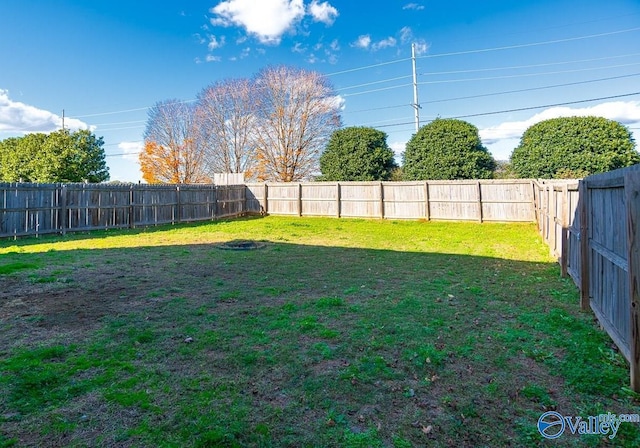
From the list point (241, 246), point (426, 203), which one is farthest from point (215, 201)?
point (426, 203)

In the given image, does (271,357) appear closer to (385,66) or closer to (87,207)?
(87,207)

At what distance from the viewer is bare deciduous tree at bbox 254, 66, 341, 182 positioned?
2381 cm

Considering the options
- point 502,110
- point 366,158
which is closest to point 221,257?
point 366,158

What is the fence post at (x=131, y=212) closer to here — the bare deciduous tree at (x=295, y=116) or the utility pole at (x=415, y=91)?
the bare deciduous tree at (x=295, y=116)

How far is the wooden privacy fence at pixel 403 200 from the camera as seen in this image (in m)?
12.9

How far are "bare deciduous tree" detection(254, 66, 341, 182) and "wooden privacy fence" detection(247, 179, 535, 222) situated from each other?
7334mm

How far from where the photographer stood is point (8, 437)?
→ 1.75m

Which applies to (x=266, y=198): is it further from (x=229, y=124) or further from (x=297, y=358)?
(x=297, y=358)

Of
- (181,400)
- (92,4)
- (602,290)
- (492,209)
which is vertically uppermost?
(92,4)

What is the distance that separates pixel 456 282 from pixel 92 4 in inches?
656

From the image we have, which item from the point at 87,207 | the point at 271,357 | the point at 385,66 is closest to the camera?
the point at 271,357

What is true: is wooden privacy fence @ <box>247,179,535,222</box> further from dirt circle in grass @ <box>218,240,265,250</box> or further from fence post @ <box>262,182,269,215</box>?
dirt circle in grass @ <box>218,240,265,250</box>

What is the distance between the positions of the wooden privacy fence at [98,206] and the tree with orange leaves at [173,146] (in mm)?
12832

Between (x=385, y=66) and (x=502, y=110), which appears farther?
(x=385, y=66)
